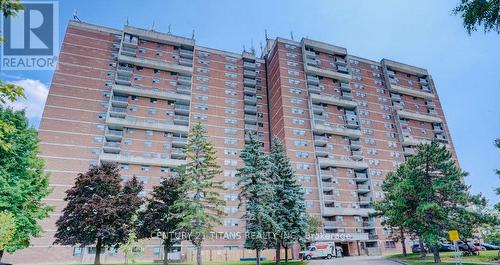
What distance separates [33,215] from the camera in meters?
28.3

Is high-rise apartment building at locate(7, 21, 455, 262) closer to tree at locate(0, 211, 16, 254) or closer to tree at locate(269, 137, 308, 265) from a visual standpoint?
tree at locate(269, 137, 308, 265)

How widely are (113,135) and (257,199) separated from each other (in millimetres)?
40154

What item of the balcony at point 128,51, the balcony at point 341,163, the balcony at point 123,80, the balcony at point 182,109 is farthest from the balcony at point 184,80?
the balcony at point 341,163

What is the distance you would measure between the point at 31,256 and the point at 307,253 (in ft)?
141

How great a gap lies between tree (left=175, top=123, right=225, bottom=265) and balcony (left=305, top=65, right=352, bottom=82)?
159 ft

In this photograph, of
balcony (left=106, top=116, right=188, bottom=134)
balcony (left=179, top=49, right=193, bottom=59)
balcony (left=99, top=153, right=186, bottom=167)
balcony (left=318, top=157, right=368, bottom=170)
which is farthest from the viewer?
balcony (left=179, top=49, right=193, bottom=59)

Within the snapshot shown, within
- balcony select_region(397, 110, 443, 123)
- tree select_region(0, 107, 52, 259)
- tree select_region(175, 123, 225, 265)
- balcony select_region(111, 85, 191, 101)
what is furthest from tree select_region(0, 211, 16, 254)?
balcony select_region(397, 110, 443, 123)

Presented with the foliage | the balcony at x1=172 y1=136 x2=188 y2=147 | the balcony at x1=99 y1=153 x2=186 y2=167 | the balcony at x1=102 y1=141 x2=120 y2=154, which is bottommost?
the foliage

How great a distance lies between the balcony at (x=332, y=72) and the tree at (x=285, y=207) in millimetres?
42862

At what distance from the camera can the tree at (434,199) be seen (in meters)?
30.2

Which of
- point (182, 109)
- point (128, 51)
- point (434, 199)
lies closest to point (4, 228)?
point (434, 199)

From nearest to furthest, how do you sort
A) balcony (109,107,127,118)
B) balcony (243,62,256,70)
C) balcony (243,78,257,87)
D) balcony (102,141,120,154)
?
balcony (102,141,120,154) → balcony (109,107,127,118) → balcony (243,78,257,87) → balcony (243,62,256,70)

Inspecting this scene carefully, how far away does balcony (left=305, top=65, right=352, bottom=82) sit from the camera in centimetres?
7707

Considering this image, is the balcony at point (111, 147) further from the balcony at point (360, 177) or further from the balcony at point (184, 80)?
the balcony at point (360, 177)
